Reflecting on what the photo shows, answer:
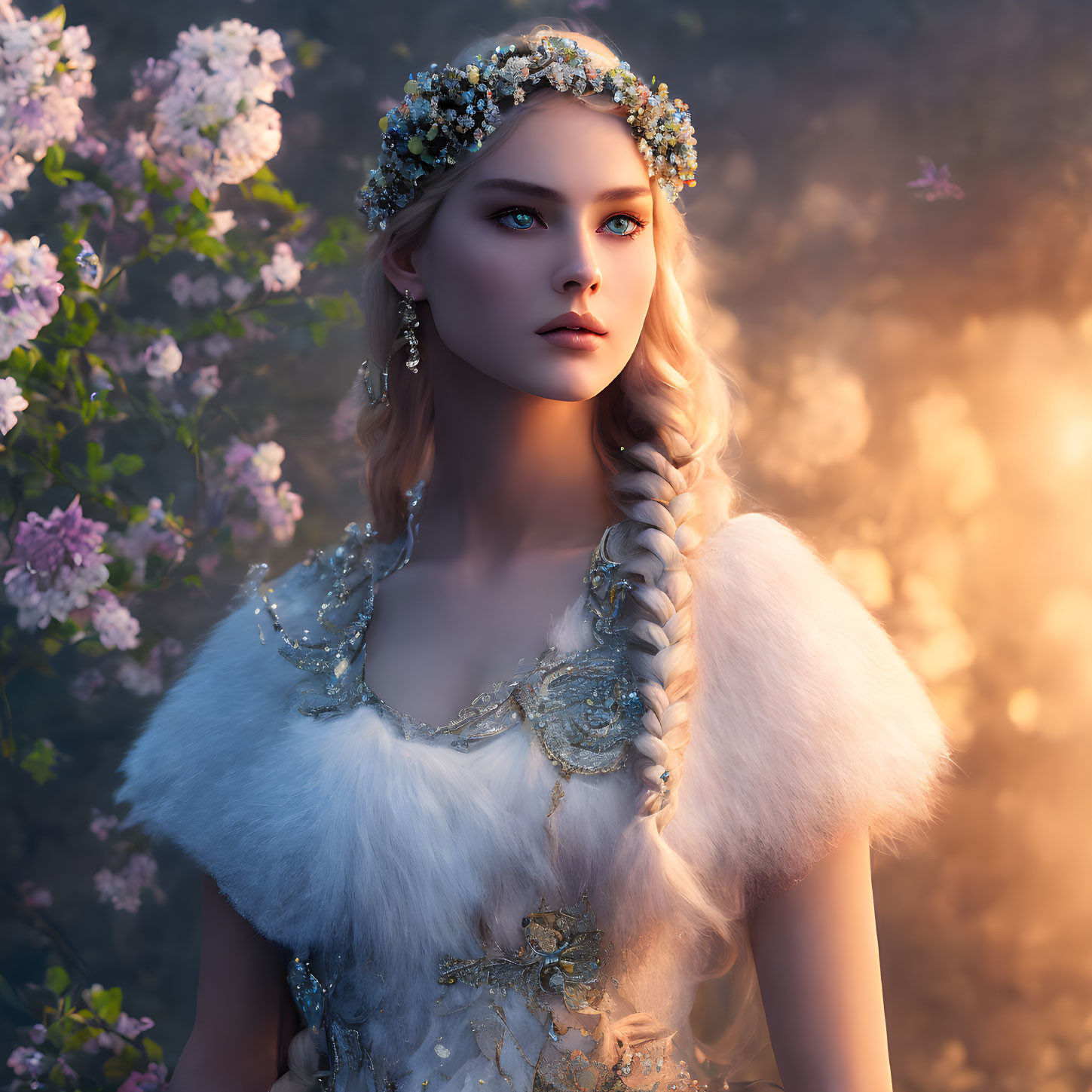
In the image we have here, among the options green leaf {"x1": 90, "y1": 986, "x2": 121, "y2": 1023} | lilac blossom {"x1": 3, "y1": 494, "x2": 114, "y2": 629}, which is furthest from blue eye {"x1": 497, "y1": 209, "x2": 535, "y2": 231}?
green leaf {"x1": 90, "y1": 986, "x2": 121, "y2": 1023}

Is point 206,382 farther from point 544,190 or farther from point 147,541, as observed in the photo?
point 544,190

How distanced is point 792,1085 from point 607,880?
0.31 m

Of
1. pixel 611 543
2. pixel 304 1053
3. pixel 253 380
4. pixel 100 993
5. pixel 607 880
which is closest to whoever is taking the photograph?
pixel 607 880

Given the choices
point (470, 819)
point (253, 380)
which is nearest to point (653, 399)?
point (470, 819)

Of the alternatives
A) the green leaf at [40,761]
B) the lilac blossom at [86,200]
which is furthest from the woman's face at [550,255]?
the green leaf at [40,761]

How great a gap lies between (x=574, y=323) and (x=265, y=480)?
1189 millimetres

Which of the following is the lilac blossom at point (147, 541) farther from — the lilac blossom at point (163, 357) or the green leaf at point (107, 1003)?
the green leaf at point (107, 1003)

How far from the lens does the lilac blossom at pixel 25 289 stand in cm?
189

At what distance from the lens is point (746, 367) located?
2195mm

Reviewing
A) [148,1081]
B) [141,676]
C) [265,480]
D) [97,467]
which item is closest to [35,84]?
[97,467]

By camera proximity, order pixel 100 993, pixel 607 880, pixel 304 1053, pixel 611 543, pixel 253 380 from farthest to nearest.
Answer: pixel 253 380
pixel 100 993
pixel 304 1053
pixel 611 543
pixel 607 880

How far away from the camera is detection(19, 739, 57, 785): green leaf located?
6.83ft

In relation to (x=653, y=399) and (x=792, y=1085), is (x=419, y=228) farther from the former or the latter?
(x=792, y=1085)

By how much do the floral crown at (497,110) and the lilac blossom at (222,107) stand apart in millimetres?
795
